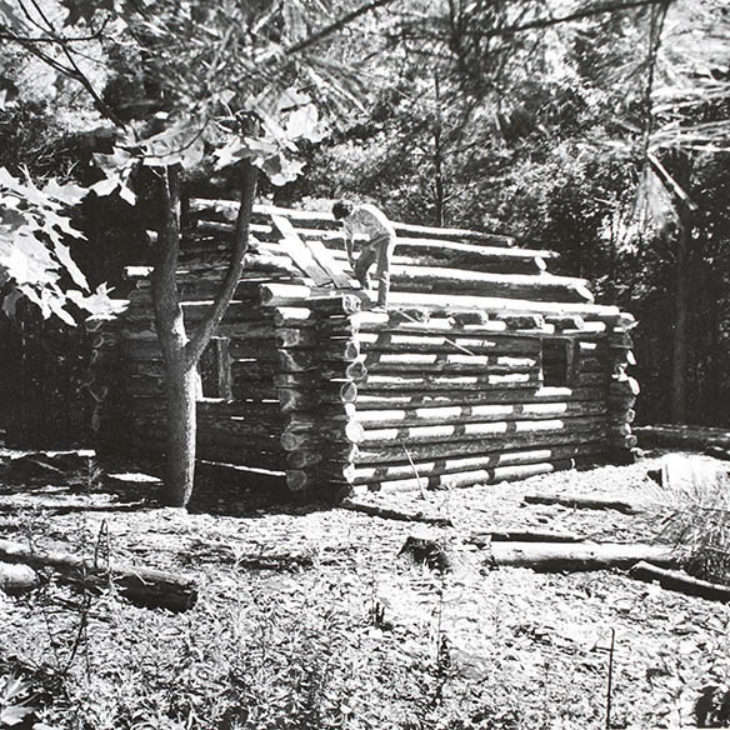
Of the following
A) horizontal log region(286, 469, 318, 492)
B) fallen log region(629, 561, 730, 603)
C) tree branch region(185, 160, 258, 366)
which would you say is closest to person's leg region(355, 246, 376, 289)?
tree branch region(185, 160, 258, 366)

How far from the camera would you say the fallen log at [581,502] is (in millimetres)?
10570

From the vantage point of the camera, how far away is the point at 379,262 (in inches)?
445

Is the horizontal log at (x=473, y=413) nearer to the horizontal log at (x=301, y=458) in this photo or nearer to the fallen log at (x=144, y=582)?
the horizontal log at (x=301, y=458)

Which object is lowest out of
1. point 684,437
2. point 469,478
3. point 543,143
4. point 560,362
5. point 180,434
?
point 469,478

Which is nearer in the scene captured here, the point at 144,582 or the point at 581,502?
the point at 144,582

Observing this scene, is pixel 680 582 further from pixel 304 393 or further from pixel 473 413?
pixel 473 413

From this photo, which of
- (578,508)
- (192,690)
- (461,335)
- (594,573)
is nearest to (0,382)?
(461,335)

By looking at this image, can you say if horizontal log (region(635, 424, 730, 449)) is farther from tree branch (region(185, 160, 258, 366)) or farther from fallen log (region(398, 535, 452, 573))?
tree branch (region(185, 160, 258, 366))

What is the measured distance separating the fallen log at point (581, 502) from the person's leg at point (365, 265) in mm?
3695

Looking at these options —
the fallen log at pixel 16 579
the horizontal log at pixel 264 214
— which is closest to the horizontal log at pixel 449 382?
the horizontal log at pixel 264 214

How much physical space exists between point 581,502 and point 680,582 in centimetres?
403

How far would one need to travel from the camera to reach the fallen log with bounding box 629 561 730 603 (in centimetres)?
673

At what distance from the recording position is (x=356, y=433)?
1067 centimetres

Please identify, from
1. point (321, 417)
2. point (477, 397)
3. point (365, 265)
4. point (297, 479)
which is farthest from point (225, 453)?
point (477, 397)
